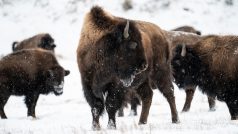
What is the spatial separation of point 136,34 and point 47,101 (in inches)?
385

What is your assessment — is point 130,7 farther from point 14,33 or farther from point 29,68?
point 29,68

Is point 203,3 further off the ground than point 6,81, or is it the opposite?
point 6,81

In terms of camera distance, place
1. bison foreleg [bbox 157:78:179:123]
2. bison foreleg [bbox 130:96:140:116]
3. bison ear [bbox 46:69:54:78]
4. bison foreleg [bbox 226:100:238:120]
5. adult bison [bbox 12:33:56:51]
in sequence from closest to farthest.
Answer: bison foreleg [bbox 226:100:238:120]
bison foreleg [bbox 157:78:179:123]
bison foreleg [bbox 130:96:140:116]
bison ear [bbox 46:69:54:78]
adult bison [bbox 12:33:56:51]

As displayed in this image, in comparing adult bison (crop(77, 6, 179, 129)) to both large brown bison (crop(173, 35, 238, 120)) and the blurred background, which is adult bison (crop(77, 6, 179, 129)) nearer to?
large brown bison (crop(173, 35, 238, 120))

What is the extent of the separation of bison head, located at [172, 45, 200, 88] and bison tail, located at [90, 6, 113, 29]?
2204 millimetres

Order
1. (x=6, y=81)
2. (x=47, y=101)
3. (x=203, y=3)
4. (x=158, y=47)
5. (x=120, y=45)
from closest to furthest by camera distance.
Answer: (x=120, y=45), (x=158, y=47), (x=6, y=81), (x=47, y=101), (x=203, y=3)

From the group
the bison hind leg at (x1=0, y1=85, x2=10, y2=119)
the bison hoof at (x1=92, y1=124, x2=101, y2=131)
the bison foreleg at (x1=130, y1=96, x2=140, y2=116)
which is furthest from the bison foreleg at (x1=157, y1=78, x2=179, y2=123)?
the bison hind leg at (x1=0, y1=85, x2=10, y2=119)

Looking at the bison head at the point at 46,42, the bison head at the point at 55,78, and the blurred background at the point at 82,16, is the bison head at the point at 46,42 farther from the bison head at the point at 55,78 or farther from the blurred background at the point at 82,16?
the blurred background at the point at 82,16

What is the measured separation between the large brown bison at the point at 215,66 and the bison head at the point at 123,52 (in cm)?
203

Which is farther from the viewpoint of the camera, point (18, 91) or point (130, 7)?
point (130, 7)

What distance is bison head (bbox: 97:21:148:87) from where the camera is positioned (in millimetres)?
7633

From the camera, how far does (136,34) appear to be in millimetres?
7766

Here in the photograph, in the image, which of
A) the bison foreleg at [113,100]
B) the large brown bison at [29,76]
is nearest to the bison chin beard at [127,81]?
the bison foreleg at [113,100]

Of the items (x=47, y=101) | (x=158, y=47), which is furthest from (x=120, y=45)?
(x=47, y=101)
